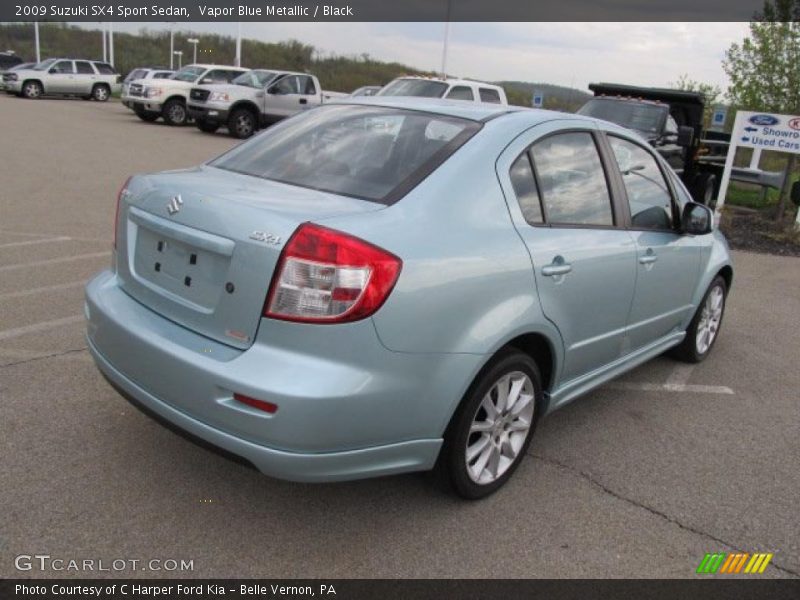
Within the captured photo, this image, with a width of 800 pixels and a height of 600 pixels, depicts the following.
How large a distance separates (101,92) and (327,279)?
3532cm

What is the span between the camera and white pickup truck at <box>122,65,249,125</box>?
21.9 metres

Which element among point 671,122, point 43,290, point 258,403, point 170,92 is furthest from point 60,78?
point 258,403

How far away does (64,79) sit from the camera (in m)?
32.5

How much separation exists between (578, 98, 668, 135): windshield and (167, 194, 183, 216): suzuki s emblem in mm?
9931

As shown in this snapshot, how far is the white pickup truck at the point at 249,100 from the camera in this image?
19.9 meters

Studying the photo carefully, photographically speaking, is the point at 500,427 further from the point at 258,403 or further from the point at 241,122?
the point at 241,122

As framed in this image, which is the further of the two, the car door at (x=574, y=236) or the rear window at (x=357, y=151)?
the car door at (x=574, y=236)

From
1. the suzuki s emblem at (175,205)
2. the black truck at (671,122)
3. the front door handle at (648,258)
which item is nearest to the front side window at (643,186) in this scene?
the front door handle at (648,258)

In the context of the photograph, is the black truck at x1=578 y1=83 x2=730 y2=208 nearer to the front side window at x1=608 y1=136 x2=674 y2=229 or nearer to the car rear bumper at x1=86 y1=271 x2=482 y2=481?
the front side window at x1=608 y1=136 x2=674 y2=229

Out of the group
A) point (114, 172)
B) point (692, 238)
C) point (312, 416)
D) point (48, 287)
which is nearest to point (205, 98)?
point (114, 172)

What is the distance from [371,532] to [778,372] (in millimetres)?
3663

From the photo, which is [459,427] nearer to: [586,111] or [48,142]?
[586,111]

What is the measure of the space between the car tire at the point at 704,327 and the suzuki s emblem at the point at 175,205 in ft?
11.7

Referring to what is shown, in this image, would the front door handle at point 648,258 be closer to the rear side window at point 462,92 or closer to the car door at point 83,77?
the rear side window at point 462,92
